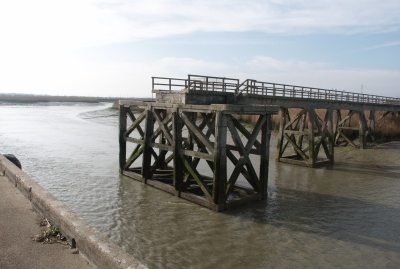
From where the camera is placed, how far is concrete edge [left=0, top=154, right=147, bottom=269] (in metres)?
4.69

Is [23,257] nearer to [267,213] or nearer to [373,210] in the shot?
[267,213]

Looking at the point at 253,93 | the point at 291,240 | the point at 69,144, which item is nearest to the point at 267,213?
the point at 291,240

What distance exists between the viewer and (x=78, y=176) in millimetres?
15469

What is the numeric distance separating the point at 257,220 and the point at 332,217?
86.3 inches

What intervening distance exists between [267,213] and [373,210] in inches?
130

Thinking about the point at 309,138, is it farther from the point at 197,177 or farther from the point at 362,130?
the point at 197,177

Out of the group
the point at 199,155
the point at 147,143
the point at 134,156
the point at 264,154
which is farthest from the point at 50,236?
the point at 134,156

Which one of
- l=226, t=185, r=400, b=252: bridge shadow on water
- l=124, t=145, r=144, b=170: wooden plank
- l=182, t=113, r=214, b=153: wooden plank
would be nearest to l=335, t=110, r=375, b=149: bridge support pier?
l=226, t=185, r=400, b=252: bridge shadow on water

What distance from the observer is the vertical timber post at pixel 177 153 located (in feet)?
41.9

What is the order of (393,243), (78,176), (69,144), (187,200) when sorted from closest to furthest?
(393,243), (187,200), (78,176), (69,144)

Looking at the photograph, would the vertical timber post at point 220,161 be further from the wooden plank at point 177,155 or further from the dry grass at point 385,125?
the dry grass at point 385,125

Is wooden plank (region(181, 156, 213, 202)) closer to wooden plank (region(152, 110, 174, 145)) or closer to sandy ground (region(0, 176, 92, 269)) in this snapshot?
wooden plank (region(152, 110, 174, 145))

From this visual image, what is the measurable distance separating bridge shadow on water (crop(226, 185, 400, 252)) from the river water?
3cm

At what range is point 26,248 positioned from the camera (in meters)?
5.45
